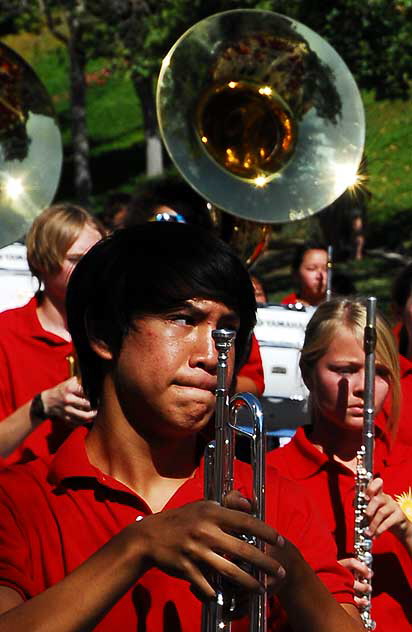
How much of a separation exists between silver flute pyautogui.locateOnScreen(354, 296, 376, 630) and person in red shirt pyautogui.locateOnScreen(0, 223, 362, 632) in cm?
72

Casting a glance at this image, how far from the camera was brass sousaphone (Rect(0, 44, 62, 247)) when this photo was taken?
431cm

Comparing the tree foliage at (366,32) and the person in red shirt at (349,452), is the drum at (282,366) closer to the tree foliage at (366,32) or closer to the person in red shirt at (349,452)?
the person in red shirt at (349,452)

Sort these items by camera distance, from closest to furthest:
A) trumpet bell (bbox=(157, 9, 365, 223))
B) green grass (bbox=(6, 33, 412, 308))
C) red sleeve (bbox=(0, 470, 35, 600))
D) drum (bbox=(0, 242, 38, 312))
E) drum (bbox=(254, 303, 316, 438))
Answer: red sleeve (bbox=(0, 470, 35, 600)) < drum (bbox=(254, 303, 316, 438)) < trumpet bell (bbox=(157, 9, 365, 223)) < drum (bbox=(0, 242, 38, 312)) < green grass (bbox=(6, 33, 412, 308))

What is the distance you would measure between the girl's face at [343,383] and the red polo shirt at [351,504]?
0.10m

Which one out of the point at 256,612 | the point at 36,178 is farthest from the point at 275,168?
the point at 256,612

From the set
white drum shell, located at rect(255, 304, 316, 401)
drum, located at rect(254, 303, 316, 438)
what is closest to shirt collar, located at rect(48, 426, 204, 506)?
drum, located at rect(254, 303, 316, 438)

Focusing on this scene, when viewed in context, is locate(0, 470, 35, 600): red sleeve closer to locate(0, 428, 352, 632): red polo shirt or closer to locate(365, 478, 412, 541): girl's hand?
locate(0, 428, 352, 632): red polo shirt

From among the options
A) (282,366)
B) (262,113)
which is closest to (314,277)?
(262,113)

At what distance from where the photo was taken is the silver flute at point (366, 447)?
8.70 ft

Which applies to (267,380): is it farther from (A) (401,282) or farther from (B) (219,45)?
(B) (219,45)

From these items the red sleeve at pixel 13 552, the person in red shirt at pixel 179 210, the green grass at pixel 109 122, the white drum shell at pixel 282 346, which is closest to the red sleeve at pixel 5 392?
the person in red shirt at pixel 179 210

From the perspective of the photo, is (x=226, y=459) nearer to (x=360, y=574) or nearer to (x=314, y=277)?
(x=360, y=574)

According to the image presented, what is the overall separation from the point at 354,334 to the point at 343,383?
0.51 feet

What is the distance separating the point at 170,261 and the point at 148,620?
1.78ft
